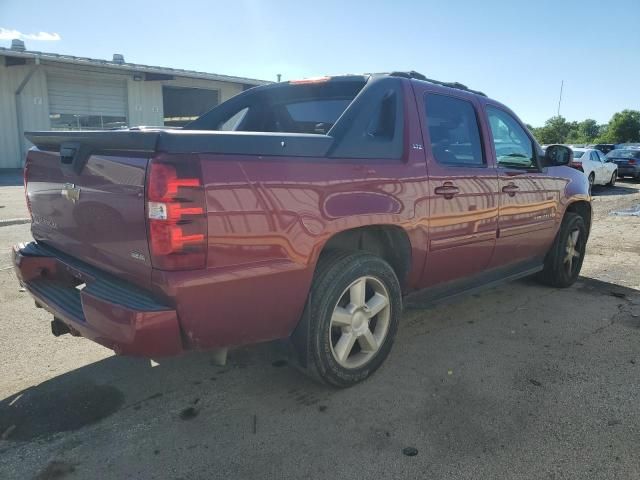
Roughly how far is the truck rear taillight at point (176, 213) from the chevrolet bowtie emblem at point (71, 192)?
0.75m

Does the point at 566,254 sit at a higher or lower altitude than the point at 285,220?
lower

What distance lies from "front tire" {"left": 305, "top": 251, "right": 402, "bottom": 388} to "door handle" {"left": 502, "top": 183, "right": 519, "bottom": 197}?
1.48 m

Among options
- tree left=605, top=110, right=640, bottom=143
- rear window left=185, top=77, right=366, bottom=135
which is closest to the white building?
rear window left=185, top=77, right=366, bottom=135

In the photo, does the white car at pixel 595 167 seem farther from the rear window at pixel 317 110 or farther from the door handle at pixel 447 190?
the rear window at pixel 317 110

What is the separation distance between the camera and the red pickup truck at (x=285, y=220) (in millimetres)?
2307

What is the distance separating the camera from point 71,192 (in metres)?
2.80

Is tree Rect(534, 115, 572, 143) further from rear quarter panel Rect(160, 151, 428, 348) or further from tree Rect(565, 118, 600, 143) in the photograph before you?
rear quarter panel Rect(160, 151, 428, 348)

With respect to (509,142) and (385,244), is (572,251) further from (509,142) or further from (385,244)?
(385,244)

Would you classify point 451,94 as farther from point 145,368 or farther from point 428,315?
point 145,368

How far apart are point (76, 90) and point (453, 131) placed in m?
21.0

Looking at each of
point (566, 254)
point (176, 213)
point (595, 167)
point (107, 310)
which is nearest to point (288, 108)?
point (176, 213)

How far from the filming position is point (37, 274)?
311cm

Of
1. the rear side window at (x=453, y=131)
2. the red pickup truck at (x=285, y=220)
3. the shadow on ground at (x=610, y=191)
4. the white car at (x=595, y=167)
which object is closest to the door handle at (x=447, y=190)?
the red pickup truck at (x=285, y=220)

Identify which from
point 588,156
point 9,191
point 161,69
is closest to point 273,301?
point 9,191
